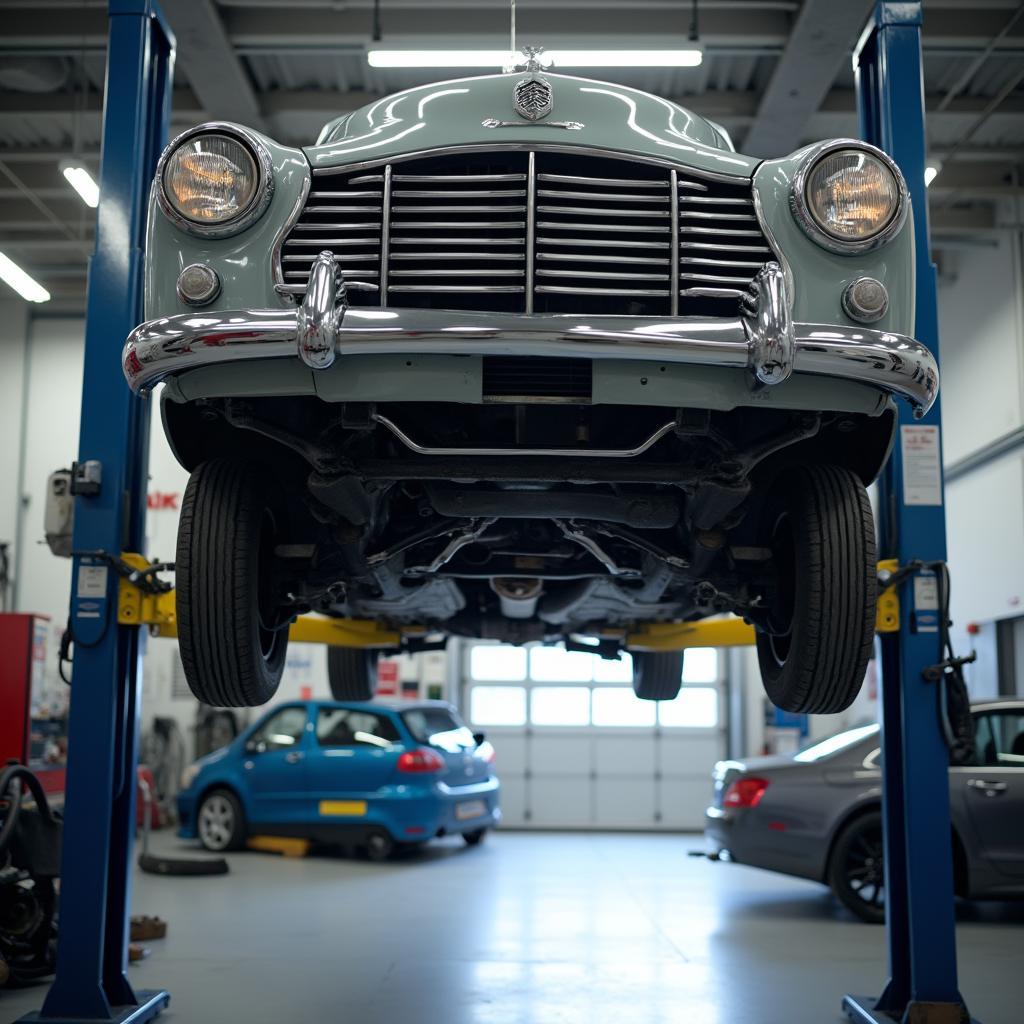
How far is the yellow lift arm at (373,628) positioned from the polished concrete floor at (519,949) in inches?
56.9

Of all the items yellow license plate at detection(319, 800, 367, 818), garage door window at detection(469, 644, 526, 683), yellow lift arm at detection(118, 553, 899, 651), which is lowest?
yellow license plate at detection(319, 800, 367, 818)

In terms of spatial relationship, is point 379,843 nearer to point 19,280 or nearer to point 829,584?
point 19,280

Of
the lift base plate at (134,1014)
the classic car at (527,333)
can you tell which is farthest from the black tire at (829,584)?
the lift base plate at (134,1014)

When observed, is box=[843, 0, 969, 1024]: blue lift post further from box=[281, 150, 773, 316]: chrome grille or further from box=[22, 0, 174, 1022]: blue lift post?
box=[22, 0, 174, 1022]: blue lift post

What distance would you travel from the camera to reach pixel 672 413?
9.21ft

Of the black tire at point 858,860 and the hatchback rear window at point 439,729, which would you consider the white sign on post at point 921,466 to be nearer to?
the black tire at point 858,860

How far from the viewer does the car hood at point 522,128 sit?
2.67 m

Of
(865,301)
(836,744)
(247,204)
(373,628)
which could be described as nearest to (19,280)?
(373,628)

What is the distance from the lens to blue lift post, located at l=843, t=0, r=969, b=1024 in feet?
13.5

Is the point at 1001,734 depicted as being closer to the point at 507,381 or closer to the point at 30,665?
the point at 507,381

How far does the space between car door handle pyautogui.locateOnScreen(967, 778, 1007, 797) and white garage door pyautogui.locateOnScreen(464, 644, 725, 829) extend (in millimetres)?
6987

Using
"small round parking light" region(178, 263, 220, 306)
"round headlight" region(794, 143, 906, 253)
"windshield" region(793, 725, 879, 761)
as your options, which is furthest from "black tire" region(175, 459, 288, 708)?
"windshield" region(793, 725, 879, 761)

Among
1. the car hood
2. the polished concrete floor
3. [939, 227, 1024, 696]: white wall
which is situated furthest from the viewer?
[939, 227, 1024, 696]: white wall

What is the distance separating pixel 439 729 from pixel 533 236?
8.34 metres
